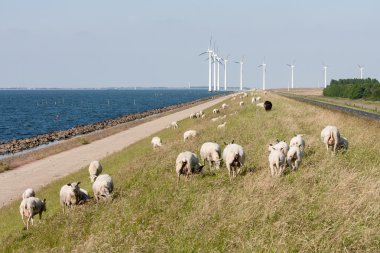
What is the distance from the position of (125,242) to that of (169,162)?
11995mm

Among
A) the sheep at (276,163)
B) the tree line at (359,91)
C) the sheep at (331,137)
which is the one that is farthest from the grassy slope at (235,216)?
the tree line at (359,91)

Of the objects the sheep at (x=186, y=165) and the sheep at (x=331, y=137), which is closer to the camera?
the sheep at (x=186, y=165)

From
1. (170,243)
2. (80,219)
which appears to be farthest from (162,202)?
(170,243)

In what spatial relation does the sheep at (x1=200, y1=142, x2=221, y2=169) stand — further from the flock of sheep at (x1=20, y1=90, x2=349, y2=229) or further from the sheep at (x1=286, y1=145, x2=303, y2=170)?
the sheep at (x1=286, y1=145, x2=303, y2=170)

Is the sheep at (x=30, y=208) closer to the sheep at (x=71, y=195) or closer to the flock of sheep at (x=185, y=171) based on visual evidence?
the flock of sheep at (x=185, y=171)

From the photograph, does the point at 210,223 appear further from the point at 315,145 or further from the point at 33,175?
the point at 33,175

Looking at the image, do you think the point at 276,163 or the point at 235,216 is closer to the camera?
the point at 235,216

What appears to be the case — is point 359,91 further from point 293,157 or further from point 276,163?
point 276,163

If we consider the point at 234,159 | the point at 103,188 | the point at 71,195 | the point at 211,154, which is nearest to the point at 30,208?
the point at 71,195

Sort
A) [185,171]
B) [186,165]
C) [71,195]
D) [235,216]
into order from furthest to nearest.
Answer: [185,171], [186,165], [71,195], [235,216]

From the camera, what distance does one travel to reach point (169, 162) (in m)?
24.3

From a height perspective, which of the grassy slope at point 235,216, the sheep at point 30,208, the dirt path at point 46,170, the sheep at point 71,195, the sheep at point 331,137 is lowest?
the dirt path at point 46,170

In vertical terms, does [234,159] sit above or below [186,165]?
above

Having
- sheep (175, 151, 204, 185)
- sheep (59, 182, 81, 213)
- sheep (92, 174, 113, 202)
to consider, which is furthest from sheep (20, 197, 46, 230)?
sheep (175, 151, 204, 185)
